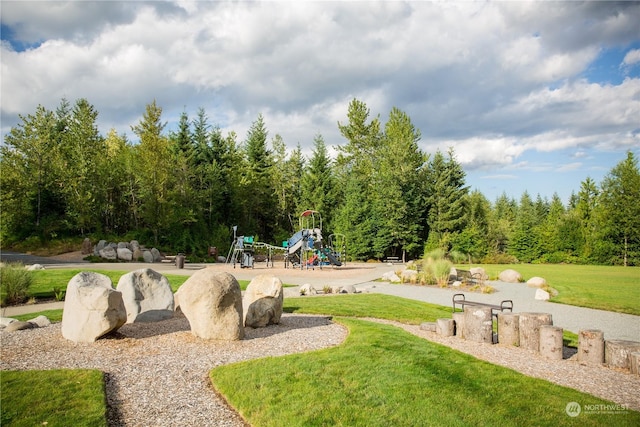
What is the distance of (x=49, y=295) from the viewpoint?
12.2m

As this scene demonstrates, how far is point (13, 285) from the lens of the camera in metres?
11.0

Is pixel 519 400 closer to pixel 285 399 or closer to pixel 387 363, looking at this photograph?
pixel 387 363

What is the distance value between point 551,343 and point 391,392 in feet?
11.7

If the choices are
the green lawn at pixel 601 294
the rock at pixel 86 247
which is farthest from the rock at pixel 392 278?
the rock at pixel 86 247

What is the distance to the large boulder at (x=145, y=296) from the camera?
28.2 feet

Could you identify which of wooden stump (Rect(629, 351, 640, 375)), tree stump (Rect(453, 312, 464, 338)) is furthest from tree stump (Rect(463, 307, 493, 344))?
wooden stump (Rect(629, 351, 640, 375))

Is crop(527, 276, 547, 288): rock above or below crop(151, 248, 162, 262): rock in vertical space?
below

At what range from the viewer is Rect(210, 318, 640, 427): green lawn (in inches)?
173

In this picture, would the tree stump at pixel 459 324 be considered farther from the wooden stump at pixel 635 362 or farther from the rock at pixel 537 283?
the rock at pixel 537 283

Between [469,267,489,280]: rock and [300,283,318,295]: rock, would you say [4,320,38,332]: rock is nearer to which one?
[300,283,318,295]: rock

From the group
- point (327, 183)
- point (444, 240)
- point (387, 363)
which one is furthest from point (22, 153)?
point (387, 363)

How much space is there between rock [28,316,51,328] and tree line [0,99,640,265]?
65.4 feet

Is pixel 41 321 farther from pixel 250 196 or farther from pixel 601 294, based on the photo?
pixel 250 196

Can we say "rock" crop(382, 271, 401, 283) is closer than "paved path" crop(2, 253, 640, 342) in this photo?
No
